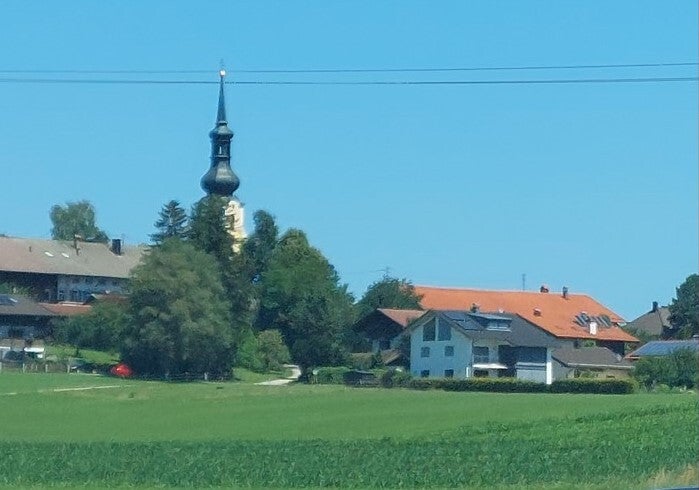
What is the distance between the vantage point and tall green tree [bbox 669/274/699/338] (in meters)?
122

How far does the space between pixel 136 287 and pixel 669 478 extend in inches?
2745

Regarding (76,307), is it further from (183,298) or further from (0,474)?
(0,474)

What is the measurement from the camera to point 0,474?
30.2 m

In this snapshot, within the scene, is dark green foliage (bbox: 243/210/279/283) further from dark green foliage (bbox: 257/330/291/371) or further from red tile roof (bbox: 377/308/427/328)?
dark green foliage (bbox: 257/330/291/371)

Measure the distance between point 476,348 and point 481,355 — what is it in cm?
78

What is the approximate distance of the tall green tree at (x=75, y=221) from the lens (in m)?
172

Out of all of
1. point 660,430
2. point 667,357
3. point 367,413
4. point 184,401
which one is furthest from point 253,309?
point 660,430

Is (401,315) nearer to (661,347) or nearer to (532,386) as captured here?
(661,347)

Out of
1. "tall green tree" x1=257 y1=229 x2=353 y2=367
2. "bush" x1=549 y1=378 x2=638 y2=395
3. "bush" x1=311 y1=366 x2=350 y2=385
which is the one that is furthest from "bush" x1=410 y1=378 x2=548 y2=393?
"tall green tree" x1=257 y1=229 x2=353 y2=367

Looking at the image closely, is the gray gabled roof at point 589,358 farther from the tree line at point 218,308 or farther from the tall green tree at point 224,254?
the tall green tree at point 224,254

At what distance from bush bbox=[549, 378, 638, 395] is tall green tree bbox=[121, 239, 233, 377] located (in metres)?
26.4

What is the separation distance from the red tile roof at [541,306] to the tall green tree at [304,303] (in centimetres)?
876

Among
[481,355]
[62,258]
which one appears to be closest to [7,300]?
[62,258]

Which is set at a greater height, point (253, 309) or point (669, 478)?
point (253, 309)
